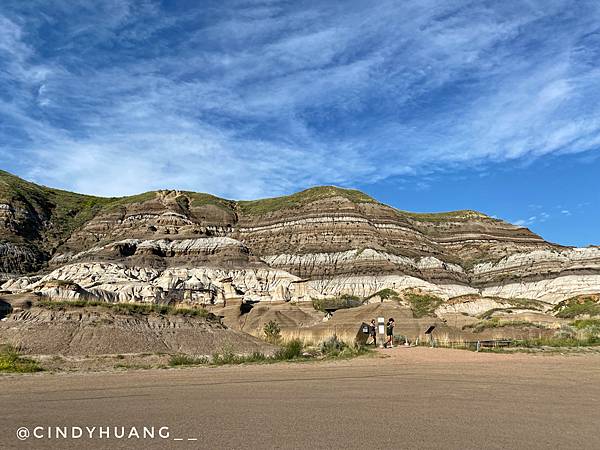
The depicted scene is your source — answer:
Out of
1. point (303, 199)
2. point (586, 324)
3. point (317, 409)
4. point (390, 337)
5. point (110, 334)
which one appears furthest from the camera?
point (303, 199)

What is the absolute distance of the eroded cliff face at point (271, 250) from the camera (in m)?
79.2

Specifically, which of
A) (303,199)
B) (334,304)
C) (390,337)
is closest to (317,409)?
(390,337)

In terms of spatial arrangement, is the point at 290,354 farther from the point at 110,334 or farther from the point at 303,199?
the point at 303,199

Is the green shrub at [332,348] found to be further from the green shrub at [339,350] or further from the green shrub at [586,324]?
the green shrub at [586,324]

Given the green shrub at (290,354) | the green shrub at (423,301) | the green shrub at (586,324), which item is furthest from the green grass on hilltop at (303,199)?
the green shrub at (290,354)

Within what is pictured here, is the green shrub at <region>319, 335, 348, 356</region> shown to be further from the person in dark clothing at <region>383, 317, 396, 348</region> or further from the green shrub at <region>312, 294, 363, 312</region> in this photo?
the green shrub at <region>312, 294, 363, 312</region>

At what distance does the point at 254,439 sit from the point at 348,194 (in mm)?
110608

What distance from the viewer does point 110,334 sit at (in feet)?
86.1

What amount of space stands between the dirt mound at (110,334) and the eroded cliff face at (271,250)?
1376 inches

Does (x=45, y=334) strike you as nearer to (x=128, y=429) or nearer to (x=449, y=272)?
(x=128, y=429)

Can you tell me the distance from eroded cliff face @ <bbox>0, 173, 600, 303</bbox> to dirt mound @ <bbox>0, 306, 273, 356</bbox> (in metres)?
34.9

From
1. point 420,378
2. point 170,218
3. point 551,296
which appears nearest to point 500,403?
point 420,378

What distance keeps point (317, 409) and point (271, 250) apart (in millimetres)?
91889

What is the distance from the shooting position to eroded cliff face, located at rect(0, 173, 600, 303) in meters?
79.2
